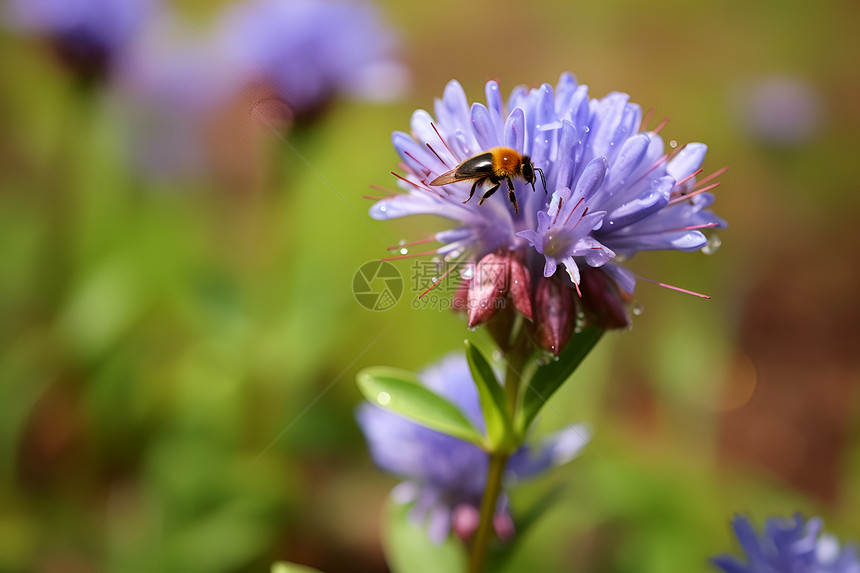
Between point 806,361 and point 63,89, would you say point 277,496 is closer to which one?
point 63,89

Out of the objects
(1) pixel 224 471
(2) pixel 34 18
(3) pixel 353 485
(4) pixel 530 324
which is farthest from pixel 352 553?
(2) pixel 34 18

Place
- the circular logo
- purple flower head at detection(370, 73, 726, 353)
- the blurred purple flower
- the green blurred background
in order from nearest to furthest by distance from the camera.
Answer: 1. purple flower head at detection(370, 73, 726, 353)
2. the circular logo
3. the green blurred background
4. the blurred purple flower

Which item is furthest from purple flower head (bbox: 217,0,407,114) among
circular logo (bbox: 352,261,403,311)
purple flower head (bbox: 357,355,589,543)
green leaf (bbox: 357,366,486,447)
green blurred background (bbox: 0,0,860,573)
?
green leaf (bbox: 357,366,486,447)

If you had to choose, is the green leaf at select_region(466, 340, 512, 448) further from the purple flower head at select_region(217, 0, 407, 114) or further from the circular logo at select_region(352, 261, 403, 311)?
the purple flower head at select_region(217, 0, 407, 114)

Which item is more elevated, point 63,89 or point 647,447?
point 63,89

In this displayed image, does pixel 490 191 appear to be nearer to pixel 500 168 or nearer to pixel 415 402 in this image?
pixel 500 168

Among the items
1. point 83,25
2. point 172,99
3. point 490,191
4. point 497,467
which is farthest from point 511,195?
point 172,99
